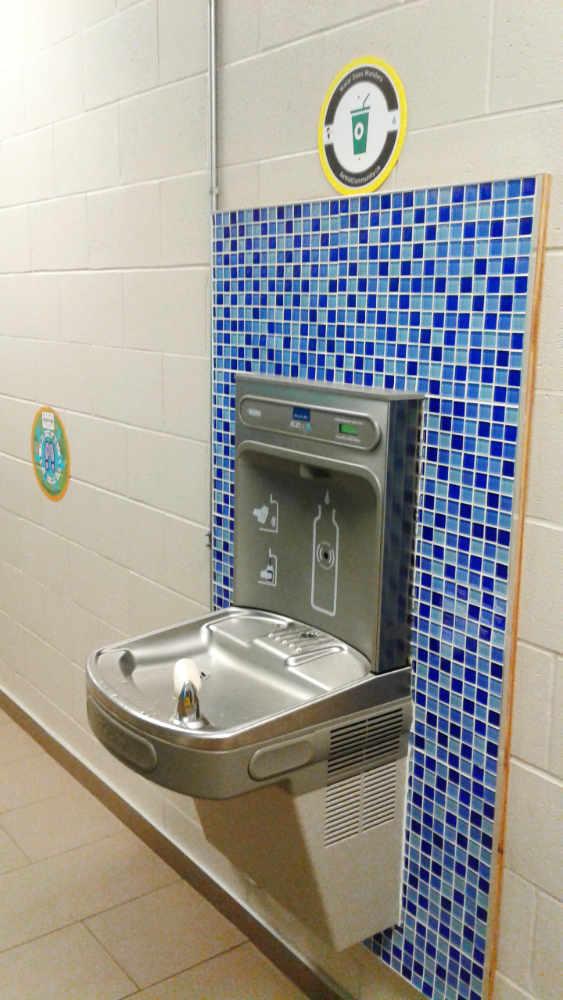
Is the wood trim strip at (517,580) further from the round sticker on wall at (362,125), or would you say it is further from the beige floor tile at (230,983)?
the beige floor tile at (230,983)

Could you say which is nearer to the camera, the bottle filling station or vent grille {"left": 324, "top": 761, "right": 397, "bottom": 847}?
the bottle filling station

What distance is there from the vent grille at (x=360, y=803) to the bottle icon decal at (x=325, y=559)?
1.06ft

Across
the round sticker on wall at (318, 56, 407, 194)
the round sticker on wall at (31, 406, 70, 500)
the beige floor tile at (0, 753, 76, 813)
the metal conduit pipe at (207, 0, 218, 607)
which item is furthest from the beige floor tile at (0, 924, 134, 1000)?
the round sticker on wall at (318, 56, 407, 194)

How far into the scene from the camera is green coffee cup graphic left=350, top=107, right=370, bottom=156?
5.69 feet

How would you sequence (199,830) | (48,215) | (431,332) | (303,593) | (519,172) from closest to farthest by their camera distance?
(519,172) < (431,332) < (303,593) < (199,830) < (48,215)

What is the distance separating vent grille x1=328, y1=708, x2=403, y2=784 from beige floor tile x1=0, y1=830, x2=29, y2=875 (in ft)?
4.64

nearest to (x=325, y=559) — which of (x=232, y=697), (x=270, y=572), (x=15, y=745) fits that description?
(x=270, y=572)

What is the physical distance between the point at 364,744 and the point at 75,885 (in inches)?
51.3

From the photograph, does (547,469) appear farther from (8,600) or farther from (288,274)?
(8,600)

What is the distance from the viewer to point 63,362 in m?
2.96

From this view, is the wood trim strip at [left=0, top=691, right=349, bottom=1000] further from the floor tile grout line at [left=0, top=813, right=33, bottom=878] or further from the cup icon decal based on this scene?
the cup icon decal

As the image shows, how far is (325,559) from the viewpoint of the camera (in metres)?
1.91

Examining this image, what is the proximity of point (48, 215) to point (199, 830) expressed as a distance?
1.88 m

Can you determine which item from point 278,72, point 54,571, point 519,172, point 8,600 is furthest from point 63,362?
point 519,172
